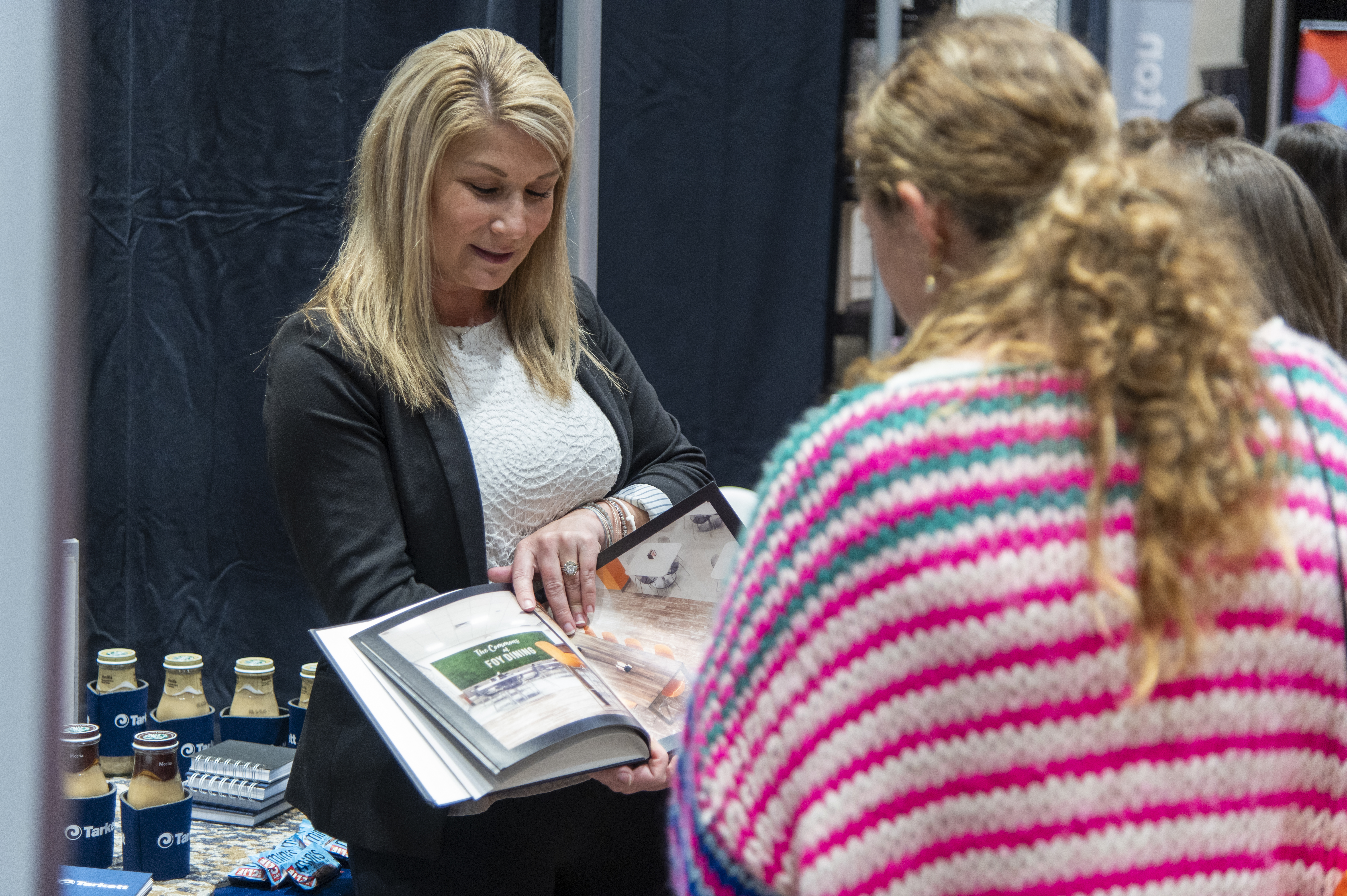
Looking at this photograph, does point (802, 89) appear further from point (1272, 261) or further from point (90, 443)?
point (90, 443)

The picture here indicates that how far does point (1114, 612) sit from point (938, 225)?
0.91 feet

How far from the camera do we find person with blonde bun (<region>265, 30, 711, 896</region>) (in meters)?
1.27

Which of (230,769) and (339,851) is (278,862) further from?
(230,769)

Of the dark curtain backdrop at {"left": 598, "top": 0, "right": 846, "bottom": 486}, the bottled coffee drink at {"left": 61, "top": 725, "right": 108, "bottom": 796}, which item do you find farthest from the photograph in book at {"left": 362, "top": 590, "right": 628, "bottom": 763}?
the dark curtain backdrop at {"left": 598, "top": 0, "right": 846, "bottom": 486}

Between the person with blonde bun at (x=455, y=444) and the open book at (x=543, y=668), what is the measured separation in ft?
0.15

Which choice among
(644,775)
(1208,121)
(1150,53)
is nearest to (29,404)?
(644,775)

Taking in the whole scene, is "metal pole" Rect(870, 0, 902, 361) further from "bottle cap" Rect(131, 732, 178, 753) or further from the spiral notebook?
"bottle cap" Rect(131, 732, 178, 753)

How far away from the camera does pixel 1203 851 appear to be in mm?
691

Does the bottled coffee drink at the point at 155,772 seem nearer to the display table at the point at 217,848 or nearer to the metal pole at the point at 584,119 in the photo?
the display table at the point at 217,848

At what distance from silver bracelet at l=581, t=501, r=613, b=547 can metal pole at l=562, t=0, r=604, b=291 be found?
1240 mm

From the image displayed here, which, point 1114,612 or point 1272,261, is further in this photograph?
point 1272,261

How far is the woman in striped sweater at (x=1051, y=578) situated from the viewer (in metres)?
0.66

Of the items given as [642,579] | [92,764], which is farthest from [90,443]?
[642,579]

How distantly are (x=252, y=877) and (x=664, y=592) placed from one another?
3.31 feet
